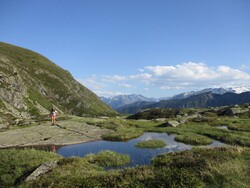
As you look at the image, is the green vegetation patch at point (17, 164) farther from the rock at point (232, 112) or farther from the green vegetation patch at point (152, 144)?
the rock at point (232, 112)

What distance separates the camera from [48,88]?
152 metres

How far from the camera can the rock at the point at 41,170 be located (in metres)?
16.4

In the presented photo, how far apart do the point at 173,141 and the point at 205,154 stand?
47.0 feet

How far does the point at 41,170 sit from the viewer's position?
17.3 metres

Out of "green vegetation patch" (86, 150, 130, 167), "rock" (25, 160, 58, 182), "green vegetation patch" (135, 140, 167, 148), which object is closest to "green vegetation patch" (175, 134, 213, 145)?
"green vegetation patch" (135, 140, 167, 148)

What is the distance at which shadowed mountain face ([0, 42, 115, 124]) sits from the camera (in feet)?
316

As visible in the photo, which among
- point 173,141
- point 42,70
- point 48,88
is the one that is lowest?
point 173,141

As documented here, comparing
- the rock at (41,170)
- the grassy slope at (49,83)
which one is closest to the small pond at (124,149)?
the rock at (41,170)

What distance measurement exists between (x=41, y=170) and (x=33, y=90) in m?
117

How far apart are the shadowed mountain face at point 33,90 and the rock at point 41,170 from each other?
5810 cm

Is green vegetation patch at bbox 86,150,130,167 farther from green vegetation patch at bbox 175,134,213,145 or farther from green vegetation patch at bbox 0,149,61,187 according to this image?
green vegetation patch at bbox 175,134,213,145

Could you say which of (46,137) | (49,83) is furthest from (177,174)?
(49,83)

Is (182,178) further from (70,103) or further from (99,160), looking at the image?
(70,103)

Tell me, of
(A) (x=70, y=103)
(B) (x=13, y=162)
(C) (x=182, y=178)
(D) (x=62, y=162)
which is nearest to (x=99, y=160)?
(D) (x=62, y=162)
